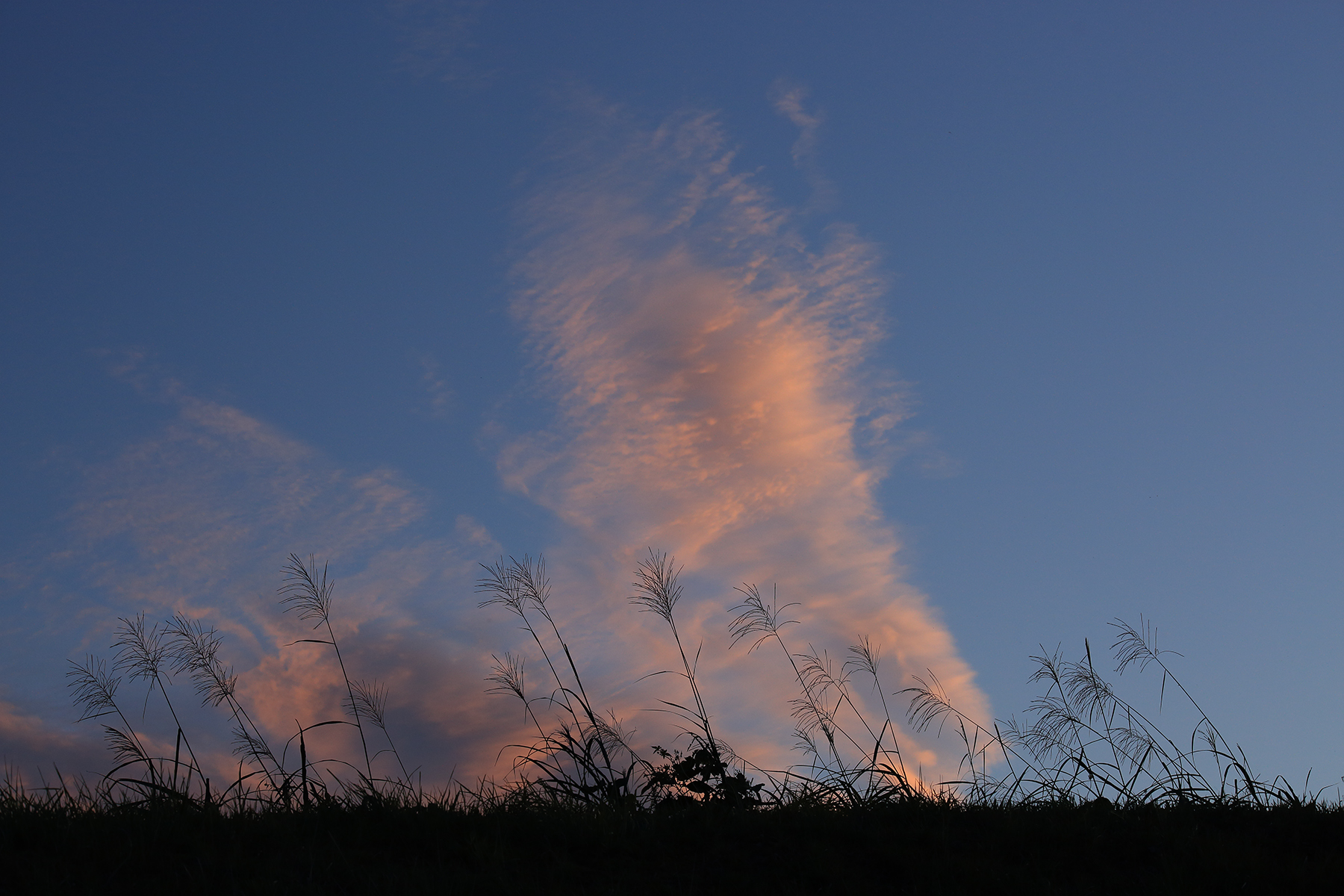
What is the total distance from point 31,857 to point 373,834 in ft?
5.11

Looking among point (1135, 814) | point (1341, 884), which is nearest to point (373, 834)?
point (1135, 814)

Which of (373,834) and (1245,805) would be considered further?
(1245,805)

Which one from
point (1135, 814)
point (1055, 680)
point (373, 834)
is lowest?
point (373, 834)

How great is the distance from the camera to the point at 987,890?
450 centimetres

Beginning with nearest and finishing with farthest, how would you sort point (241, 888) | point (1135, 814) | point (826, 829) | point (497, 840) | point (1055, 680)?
1. point (241, 888)
2. point (497, 840)
3. point (826, 829)
4. point (1135, 814)
5. point (1055, 680)

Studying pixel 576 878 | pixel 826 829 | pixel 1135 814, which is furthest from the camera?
pixel 1135 814

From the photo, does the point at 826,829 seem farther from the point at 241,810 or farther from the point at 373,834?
the point at 241,810

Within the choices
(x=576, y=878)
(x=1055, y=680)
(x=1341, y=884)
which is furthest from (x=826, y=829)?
(x=1055, y=680)

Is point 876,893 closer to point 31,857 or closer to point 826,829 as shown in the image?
point 826,829

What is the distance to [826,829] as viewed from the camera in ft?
16.9

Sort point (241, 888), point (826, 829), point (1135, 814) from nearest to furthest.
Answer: point (241, 888) → point (826, 829) → point (1135, 814)

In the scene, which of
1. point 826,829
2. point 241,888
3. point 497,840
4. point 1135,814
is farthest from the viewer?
point 1135,814

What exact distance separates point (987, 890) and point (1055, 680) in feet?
9.96

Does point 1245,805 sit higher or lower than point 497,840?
higher
